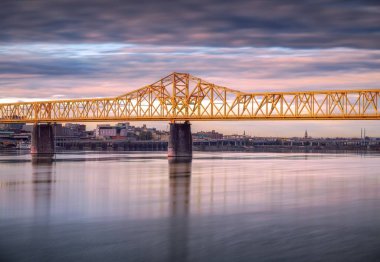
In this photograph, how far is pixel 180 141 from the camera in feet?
348

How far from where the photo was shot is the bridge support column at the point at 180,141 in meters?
105

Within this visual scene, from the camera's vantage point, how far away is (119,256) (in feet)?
61.7

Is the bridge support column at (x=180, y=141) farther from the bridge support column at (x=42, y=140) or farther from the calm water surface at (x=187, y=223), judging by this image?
the calm water surface at (x=187, y=223)

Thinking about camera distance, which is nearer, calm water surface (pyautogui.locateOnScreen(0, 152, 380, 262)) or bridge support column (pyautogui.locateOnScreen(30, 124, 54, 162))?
calm water surface (pyautogui.locateOnScreen(0, 152, 380, 262))

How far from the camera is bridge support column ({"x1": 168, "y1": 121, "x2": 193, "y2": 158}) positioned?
105312 millimetres

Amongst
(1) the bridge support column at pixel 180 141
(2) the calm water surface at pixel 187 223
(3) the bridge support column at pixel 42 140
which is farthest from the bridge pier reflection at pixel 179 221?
(3) the bridge support column at pixel 42 140

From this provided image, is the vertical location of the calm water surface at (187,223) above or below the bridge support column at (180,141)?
below

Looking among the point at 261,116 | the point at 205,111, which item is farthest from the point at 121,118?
the point at 261,116

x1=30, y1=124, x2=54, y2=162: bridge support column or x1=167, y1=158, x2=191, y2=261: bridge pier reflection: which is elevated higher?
x1=30, y1=124, x2=54, y2=162: bridge support column

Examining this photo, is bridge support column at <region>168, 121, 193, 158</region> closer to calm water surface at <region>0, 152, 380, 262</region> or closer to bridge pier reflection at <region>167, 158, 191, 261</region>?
bridge pier reflection at <region>167, 158, 191, 261</region>

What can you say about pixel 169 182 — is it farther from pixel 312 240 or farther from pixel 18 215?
pixel 312 240

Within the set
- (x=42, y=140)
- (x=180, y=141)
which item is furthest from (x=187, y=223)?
(x=42, y=140)

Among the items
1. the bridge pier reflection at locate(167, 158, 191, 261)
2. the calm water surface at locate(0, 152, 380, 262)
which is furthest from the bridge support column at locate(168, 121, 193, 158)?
the calm water surface at locate(0, 152, 380, 262)

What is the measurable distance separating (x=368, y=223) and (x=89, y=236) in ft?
37.8
